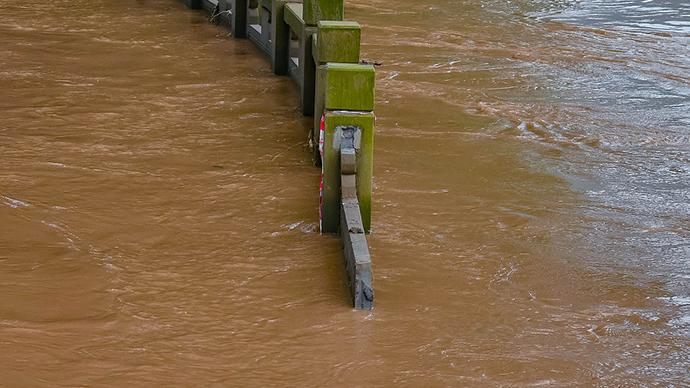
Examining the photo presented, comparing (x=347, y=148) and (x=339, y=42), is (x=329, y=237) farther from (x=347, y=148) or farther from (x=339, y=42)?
(x=339, y=42)

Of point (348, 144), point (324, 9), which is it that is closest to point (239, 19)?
point (324, 9)

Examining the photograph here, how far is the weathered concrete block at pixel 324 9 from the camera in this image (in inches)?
320

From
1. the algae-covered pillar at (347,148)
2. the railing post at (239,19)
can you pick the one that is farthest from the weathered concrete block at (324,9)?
the railing post at (239,19)

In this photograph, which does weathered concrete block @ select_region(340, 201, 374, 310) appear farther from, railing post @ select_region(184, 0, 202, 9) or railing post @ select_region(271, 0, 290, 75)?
railing post @ select_region(184, 0, 202, 9)

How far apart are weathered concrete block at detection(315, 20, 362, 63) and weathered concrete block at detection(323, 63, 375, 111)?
662 mm

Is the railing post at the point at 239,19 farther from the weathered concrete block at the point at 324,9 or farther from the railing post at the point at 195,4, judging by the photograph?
the weathered concrete block at the point at 324,9

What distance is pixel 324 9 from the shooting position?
8172mm

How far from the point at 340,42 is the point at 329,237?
1.21 m

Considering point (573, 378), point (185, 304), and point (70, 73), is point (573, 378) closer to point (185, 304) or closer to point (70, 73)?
point (185, 304)

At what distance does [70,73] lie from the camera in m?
10.6

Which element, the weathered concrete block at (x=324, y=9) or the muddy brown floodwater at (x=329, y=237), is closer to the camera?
the muddy brown floodwater at (x=329, y=237)

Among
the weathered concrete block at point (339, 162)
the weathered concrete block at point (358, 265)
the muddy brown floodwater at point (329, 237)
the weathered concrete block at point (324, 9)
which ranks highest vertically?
the weathered concrete block at point (324, 9)

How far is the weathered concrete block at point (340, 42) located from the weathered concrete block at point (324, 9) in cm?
119

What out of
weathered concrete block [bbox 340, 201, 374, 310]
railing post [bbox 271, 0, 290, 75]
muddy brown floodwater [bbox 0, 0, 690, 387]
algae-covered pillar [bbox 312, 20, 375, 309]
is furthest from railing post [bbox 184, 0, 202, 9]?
weathered concrete block [bbox 340, 201, 374, 310]
